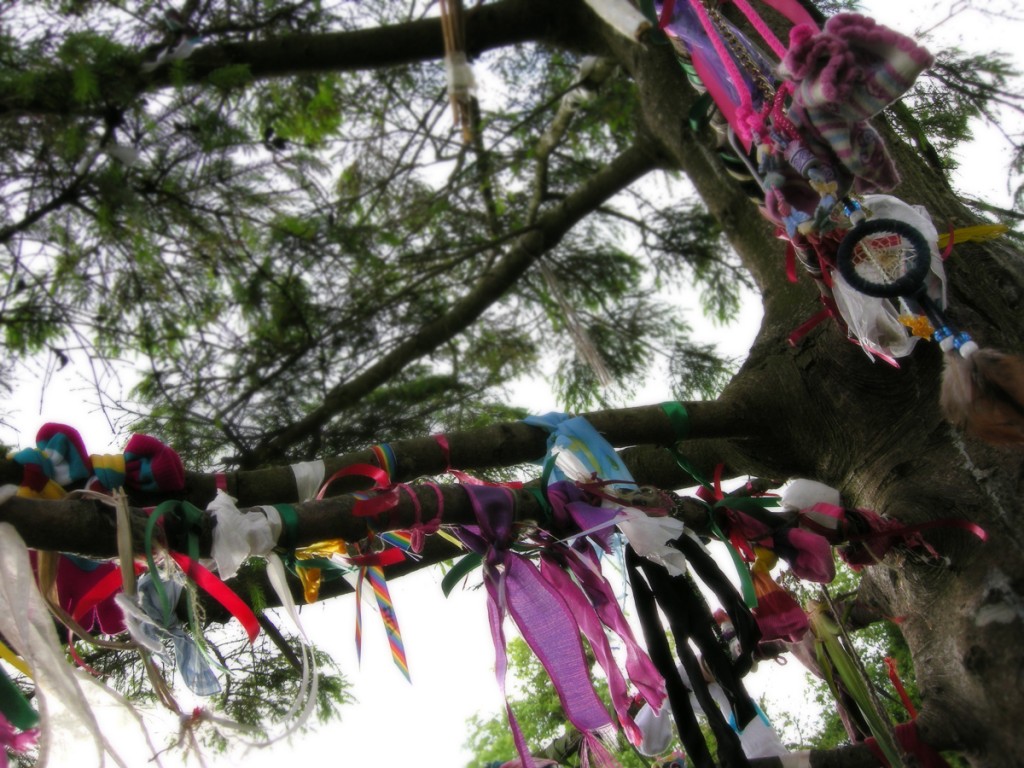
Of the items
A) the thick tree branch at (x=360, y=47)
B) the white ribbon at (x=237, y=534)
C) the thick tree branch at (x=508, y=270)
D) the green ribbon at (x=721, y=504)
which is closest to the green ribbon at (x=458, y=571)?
the white ribbon at (x=237, y=534)

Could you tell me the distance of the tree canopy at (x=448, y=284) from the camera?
1.33 m

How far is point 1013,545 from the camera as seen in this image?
4.11 ft

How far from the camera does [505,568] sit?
1260 mm

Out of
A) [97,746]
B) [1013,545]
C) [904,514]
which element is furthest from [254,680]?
[1013,545]

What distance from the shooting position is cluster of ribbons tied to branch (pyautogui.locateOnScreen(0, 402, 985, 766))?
1028mm

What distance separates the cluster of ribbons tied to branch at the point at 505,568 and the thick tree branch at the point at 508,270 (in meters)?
1.25

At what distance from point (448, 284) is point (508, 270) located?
44 centimetres

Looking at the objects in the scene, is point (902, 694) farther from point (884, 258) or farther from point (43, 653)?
point (43, 653)

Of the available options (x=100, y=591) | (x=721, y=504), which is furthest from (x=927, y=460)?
(x=100, y=591)

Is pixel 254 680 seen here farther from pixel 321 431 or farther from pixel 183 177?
pixel 183 177

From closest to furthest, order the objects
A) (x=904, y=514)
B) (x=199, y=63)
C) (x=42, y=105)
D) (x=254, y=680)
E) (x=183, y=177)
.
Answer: (x=904, y=514), (x=254, y=680), (x=42, y=105), (x=199, y=63), (x=183, y=177)

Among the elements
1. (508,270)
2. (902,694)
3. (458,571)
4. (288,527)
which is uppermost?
(508,270)

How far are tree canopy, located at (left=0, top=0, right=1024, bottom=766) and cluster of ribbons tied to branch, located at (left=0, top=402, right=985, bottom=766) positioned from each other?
21 millimetres

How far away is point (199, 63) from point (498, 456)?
1.90 metres
